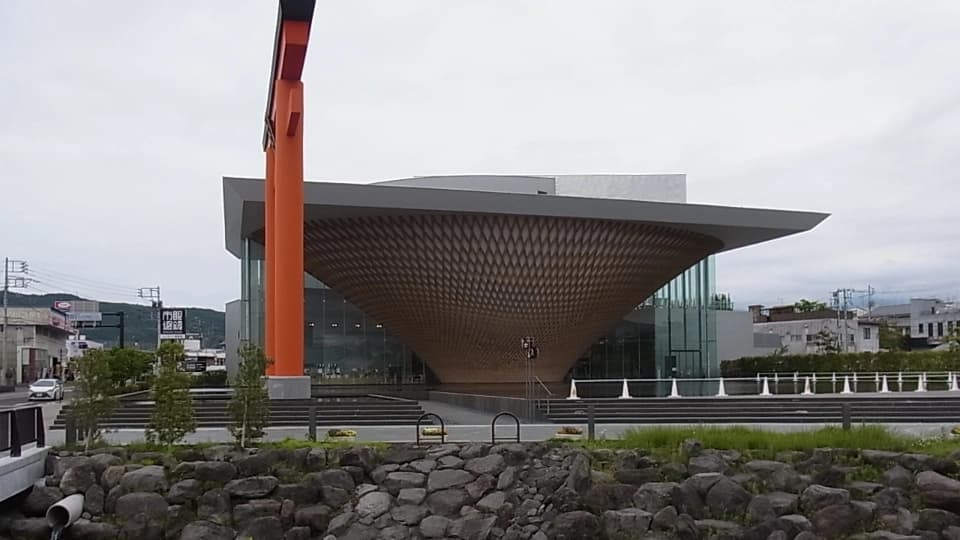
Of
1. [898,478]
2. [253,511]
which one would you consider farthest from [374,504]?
[898,478]

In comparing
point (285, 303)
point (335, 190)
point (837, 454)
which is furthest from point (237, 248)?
point (837, 454)

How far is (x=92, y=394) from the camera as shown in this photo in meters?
14.4

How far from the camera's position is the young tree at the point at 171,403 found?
14234mm

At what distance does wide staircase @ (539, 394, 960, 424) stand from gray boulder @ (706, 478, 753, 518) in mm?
8910

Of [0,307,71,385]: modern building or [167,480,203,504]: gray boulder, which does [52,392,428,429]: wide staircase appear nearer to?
[167,480,203,504]: gray boulder

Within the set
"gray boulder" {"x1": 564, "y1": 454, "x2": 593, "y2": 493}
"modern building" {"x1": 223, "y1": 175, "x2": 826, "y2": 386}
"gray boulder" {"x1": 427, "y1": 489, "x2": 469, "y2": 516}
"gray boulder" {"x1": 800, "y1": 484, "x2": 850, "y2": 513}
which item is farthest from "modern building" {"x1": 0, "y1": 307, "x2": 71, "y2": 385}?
"gray boulder" {"x1": 800, "y1": 484, "x2": 850, "y2": 513}

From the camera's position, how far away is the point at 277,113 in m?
24.1

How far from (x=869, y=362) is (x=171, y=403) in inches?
1543

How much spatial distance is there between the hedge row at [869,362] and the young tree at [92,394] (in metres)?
39.0

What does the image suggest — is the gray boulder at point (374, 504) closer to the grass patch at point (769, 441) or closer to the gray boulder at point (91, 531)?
the gray boulder at point (91, 531)

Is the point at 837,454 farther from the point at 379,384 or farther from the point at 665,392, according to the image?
the point at 379,384

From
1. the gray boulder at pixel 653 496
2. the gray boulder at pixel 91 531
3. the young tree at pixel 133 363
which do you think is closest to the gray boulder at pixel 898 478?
the gray boulder at pixel 653 496

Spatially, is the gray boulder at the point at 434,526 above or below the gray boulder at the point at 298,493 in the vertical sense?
below

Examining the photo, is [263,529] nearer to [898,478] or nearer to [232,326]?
[898,478]
